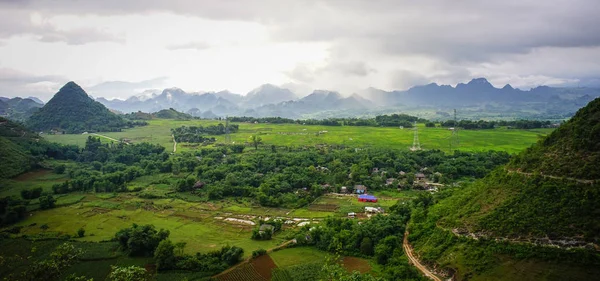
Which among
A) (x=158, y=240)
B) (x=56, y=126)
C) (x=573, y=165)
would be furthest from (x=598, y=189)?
(x=56, y=126)

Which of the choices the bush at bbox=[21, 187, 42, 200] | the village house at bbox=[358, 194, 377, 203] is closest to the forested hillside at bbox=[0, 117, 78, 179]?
the bush at bbox=[21, 187, 42, 200]

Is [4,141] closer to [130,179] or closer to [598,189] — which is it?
[130,179]

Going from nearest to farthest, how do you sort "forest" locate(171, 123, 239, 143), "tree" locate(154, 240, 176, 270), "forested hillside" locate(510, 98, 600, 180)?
"forested hillside" locate(510, 98, 600, 180) → "tree" locate(154, 240, 176, 270) → "forest" locate(171, 123, 239, 143)

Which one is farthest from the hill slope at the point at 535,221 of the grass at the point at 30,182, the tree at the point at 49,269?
the grass at the point at 30,182

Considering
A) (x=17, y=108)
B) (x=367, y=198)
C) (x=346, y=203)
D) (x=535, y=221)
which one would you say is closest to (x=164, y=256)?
(x=346, y=203)

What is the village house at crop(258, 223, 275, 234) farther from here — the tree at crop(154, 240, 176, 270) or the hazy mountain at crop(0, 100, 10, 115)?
the hazy mountain at crop(0, 100, 10, 115)

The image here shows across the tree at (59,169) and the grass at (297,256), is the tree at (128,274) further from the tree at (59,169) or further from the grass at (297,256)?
the tree at (59,169)
